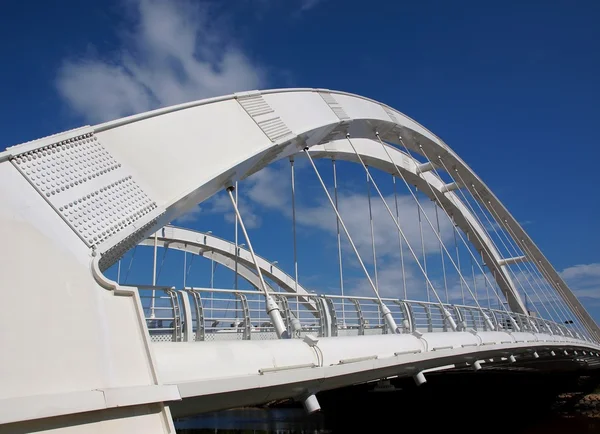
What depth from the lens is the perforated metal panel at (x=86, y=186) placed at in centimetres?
415

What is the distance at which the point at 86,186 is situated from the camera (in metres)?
4.63

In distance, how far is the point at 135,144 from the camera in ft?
18.4

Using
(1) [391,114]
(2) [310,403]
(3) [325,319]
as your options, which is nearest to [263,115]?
(3) [325,319]

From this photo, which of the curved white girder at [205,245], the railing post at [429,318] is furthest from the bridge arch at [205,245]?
the railing post at [429,318]

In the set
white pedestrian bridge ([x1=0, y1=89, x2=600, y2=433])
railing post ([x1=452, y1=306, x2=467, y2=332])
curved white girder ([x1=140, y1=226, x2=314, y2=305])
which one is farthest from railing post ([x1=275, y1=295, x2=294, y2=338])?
curved white girder ([x1=140, y1=226, x2=314, y2=305])

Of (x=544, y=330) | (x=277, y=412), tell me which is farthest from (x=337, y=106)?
(x=277, y=412)

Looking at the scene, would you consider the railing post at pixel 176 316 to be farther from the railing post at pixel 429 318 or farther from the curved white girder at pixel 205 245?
the curved white girder at pixel 205 245

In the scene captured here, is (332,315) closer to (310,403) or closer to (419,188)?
(310,403)

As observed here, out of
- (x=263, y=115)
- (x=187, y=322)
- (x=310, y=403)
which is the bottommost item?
(x=310, y=403)

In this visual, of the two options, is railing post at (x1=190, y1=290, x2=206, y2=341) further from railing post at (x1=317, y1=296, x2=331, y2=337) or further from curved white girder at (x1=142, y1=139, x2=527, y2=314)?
curved white girder at (x1=142, y1=139, x2=527, y2=314)

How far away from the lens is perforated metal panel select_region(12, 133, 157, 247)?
13.6 ft

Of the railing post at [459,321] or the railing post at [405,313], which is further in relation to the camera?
the railing post at [459,321]

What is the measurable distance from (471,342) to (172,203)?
730 centimetres

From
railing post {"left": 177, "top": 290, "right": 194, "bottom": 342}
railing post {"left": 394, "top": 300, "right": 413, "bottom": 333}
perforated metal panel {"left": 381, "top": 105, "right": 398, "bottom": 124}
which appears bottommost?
railing post {"left": 177, "top": 290, "right": 194, "bottom": 342}
